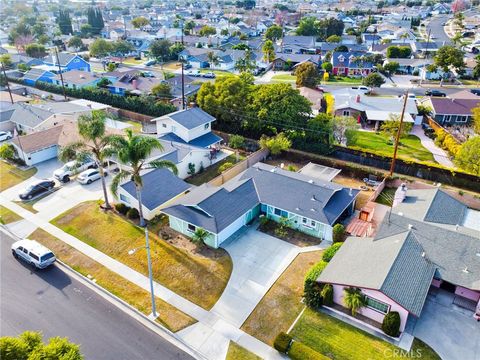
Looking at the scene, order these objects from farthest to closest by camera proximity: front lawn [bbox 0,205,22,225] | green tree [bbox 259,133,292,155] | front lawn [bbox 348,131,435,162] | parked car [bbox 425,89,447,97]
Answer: parked car [bbox 425,89,447,97]
front lawn [bbox 348,131,435,162]
green tree [bbox 259,133,292,155]
front lawn [bbox 0,205,22,225]

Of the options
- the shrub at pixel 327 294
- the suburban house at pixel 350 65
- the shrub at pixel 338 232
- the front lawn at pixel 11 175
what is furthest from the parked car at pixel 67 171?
the suburban house at pixel 350 65

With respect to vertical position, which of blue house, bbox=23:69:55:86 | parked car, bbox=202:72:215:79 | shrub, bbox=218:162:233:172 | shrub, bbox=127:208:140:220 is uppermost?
blue house, bbox=23:69:55:86

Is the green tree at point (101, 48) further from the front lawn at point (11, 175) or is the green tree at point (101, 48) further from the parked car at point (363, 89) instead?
the parked car at point (363, 89)

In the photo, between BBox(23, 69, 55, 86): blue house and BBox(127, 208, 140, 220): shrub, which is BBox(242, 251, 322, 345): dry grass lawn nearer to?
BBox(127, 208, 140, 220): shrub

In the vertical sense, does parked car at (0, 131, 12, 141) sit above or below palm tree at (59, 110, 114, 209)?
below

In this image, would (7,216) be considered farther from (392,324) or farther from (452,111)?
(452,111)

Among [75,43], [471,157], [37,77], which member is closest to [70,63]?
[37,77]

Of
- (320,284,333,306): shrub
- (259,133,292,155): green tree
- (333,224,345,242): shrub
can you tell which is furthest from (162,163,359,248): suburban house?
(259,133,292,155): green tree
